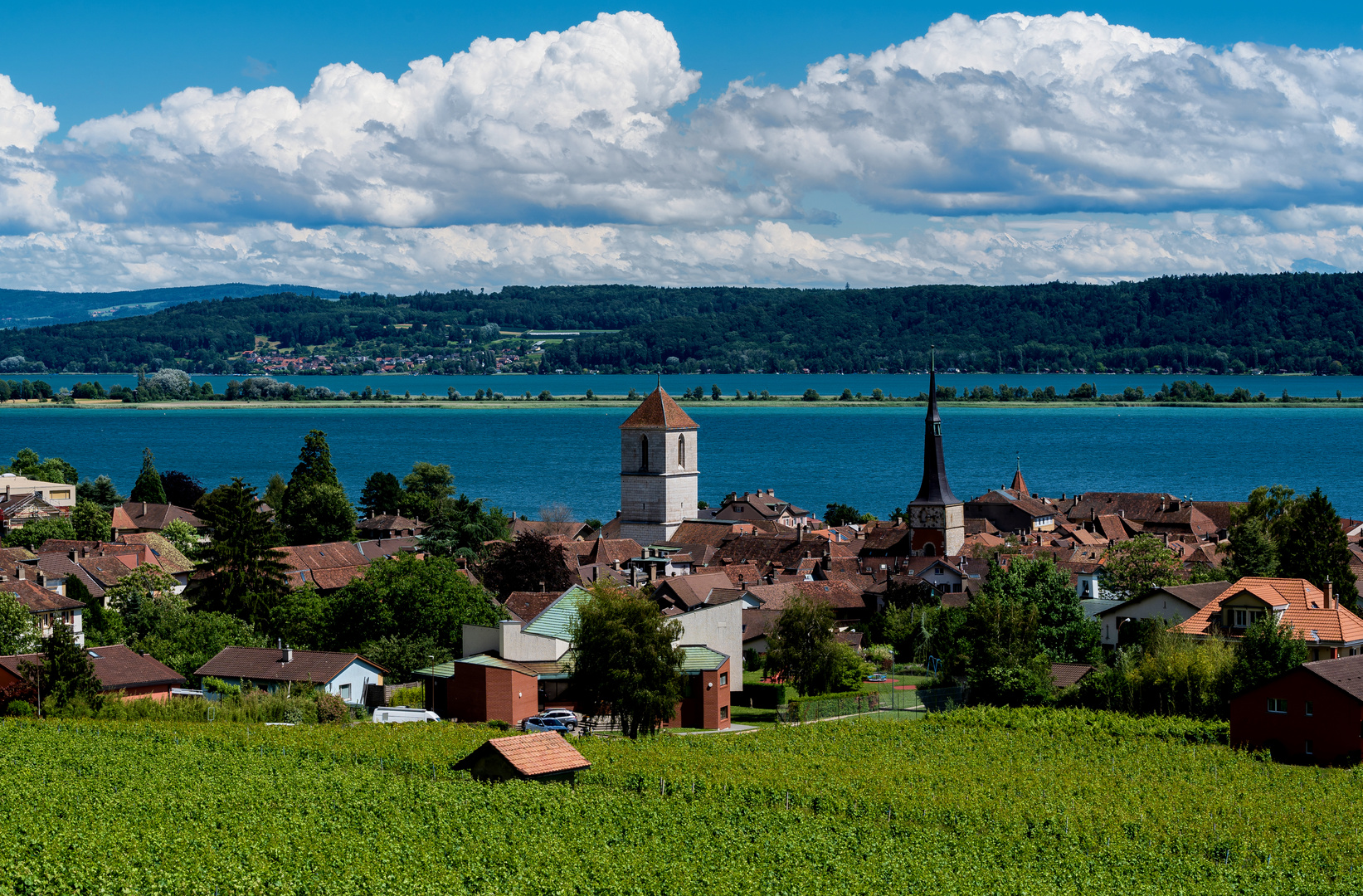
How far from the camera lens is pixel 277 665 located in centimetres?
4006

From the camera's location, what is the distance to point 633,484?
7431 centimetres

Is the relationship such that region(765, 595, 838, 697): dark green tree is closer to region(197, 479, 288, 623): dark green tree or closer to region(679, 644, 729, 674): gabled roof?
region(679, 644, 729, 674): gabled roof

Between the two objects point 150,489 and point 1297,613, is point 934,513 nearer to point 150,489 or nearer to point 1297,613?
point 1297,613

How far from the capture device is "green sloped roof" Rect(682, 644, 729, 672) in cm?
3781

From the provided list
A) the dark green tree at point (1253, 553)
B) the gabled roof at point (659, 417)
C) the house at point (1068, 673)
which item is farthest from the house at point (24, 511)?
the dark green tree at point (1253, 553)

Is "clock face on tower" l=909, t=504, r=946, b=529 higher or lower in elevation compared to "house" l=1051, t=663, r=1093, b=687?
higher

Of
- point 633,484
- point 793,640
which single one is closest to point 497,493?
point 633,484

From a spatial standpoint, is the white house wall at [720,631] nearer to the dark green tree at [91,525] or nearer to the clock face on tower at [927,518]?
the clock face on tower at [927,518]

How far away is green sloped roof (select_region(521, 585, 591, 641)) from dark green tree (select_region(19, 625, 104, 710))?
1147 centimetres

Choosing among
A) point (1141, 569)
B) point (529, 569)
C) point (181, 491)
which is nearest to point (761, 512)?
point (529, 569)

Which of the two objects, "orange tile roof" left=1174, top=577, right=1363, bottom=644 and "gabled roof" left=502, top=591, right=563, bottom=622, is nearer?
"orange tile roof" left=1174, top=577, right=1363, bottom=644

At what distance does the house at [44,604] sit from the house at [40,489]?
111 ft

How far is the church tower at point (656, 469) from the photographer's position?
7219 centimetres

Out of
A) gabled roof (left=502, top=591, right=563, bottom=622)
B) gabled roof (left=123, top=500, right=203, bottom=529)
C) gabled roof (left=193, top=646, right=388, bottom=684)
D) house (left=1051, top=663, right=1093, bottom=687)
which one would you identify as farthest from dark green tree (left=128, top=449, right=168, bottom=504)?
house (left=1051, top=663, right=1093, bottom=687)
